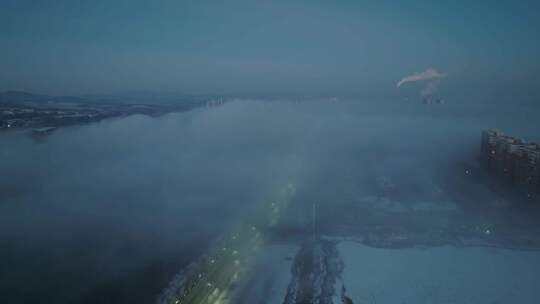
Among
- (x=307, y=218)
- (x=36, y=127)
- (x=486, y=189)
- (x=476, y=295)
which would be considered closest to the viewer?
(x=476, y=295)

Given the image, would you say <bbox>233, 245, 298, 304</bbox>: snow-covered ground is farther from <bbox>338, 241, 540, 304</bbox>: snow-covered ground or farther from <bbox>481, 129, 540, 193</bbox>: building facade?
<bbox>481, 129, 540, 193</bbox>: building facade

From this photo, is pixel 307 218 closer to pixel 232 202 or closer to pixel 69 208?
pixel 232 202

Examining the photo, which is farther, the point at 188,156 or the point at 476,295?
the point at 188,156

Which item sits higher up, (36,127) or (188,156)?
(36,127)

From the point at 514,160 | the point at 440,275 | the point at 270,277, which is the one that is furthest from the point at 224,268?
the point at 514,160

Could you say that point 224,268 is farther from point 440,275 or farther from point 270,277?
point 440,275

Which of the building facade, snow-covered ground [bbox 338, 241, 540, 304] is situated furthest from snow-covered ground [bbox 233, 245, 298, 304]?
the building facade

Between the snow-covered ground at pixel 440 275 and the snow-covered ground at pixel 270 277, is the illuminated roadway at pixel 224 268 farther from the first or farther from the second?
the snow-covered ground at pixel 440 275

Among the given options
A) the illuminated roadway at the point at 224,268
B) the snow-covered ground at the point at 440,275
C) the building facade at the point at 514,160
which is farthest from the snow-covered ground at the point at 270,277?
the building facade at the point at 514,160

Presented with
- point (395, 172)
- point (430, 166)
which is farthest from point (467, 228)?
point (430, 166)
